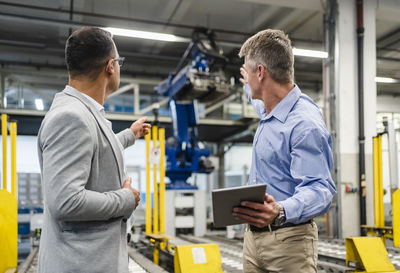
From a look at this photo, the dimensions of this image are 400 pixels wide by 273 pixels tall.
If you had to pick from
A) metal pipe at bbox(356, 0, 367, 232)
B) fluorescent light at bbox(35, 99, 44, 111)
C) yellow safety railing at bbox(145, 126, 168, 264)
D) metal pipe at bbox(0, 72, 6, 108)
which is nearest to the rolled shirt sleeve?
yellow safety railing at bbox(145, 126, 168, 264)

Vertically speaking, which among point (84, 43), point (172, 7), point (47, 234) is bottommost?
point (47, 234)

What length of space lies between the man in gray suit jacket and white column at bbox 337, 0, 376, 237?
631cm

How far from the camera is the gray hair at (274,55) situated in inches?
71.6

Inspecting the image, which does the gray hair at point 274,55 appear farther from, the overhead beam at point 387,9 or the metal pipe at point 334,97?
the overhead beam at point 387,9

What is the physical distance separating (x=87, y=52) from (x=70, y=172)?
0.49 m

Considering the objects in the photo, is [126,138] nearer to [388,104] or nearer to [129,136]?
[129,136]

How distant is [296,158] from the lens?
5.49 ft

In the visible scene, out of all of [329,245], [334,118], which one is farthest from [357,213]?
[334,118]

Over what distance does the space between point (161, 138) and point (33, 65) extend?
27.3 feet

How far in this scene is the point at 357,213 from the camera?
23.4ft

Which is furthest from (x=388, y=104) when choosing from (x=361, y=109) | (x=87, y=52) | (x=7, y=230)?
(x=87, y=52)

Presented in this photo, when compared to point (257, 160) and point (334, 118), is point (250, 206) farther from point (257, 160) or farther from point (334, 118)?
point (334, 118)

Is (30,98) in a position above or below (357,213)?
above

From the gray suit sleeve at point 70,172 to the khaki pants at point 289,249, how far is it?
30.4 inches
